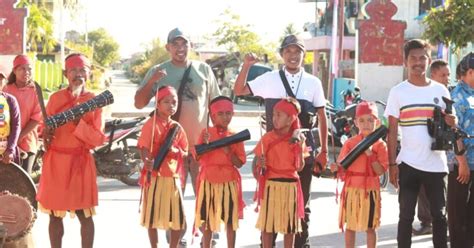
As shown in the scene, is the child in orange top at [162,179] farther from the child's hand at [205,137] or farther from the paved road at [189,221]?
the paved road at [189,221]

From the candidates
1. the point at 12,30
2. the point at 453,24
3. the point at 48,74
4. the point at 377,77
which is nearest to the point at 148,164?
the point at 453,24

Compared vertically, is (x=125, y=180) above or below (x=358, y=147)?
below

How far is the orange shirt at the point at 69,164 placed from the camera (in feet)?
22.1

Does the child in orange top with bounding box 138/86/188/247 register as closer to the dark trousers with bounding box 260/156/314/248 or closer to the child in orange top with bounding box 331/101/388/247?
the dark trousers with bounding box 260/156/314/248

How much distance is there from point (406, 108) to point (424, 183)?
594 millimetres

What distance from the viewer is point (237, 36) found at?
256 feet

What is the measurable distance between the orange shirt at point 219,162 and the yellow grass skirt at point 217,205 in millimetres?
50

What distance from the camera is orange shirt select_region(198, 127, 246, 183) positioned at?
23.5 feet

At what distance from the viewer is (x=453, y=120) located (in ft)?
21.5

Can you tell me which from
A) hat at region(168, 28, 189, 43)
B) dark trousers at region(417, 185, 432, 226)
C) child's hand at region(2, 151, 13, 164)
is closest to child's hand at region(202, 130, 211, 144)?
hat at region(168, 28, 189, 43)

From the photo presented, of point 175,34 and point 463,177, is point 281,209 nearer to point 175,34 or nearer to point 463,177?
point 463,177

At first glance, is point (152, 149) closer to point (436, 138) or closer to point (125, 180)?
point (436, 138)

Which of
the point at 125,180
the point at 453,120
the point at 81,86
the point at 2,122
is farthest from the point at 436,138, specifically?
the point at 125,180

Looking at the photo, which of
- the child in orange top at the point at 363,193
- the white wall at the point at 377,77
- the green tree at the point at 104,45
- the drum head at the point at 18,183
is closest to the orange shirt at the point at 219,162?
the child in orange top at the point at 363,193
